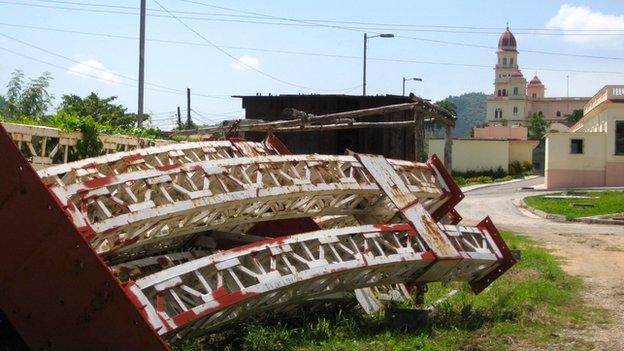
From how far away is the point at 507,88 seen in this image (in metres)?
141

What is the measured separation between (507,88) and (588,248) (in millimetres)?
125228

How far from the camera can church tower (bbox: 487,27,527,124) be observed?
13362 cm

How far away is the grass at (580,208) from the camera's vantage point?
30719mm

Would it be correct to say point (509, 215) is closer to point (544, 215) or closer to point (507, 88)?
point (544, 215)

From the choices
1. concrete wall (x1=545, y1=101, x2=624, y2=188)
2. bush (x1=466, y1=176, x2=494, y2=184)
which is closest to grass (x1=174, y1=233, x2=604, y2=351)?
concrete wall (x1=545, y1=101, x2=624, y2=188)

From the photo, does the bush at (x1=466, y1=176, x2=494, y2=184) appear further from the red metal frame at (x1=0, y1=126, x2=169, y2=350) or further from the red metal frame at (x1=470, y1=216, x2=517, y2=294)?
the red metal frame at (x1=0, y1=126, x2=169, y2=350)

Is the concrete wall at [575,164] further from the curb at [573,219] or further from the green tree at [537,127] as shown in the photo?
the green tree at [537,127]

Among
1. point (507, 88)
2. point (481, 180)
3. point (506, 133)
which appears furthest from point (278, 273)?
point (507, 88)

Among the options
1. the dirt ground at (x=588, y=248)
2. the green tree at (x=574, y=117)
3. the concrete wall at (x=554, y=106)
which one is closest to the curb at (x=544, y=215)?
the dirt ground at (x=588, y=248)

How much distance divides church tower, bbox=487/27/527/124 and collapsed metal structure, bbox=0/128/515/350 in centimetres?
12374

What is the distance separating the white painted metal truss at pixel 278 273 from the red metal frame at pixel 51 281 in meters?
0.27

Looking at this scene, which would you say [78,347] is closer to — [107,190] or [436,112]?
[107,190]

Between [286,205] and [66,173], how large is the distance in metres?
2.18

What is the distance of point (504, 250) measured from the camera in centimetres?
958
